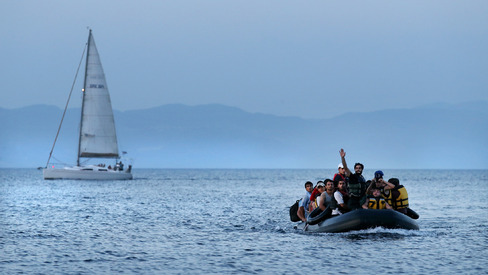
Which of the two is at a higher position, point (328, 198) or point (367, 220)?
point (328, 198)

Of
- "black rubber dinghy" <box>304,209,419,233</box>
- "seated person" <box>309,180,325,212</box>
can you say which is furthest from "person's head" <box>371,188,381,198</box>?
"seated person" <box>309,180,325,212</box>

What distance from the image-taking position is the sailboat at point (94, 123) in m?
92.9

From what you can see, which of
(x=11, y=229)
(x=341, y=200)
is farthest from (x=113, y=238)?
(x=341, y=200)

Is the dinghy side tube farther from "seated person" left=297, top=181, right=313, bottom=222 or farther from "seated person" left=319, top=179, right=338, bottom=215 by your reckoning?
"seated person" left=297, top=181, right=313, bottom=222

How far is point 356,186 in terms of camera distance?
25.3m

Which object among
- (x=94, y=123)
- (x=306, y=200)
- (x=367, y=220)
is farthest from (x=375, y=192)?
(x=94, y=123)

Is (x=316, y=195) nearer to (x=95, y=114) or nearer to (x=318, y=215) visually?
(x=318, y=215)

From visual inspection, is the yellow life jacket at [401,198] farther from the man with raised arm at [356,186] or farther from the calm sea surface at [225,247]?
the man with raised arm at [356,186]

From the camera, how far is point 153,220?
122 ft

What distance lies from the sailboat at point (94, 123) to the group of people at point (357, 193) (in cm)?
6926

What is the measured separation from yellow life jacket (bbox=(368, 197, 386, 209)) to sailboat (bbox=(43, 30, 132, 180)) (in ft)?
232

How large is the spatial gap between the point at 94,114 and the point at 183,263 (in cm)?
7392

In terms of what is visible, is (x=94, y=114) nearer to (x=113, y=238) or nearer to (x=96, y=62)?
(x=96, y=62)

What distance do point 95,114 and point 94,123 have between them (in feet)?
3.73
